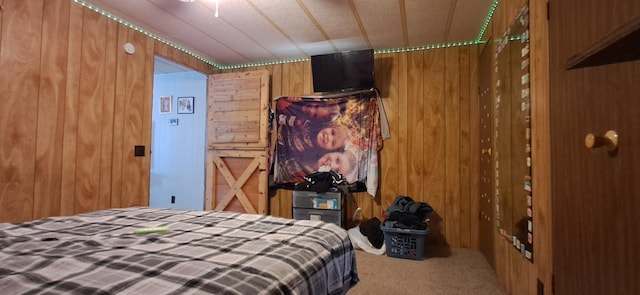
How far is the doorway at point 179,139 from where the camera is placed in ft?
14.0

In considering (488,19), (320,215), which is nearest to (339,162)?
(320,215)

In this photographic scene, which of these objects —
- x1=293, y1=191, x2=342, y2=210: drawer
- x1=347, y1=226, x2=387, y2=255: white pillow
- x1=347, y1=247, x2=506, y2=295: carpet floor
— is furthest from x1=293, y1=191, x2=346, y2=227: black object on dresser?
x1=347, y1=247, x2=506, y2=295: carpet floor

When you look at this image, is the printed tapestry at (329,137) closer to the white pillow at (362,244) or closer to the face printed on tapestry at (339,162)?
the face printed on tapestry at (339,162)

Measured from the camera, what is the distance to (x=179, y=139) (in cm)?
439

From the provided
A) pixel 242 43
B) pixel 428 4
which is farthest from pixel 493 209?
pixel 242 43

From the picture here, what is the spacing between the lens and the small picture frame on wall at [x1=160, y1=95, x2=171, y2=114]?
4531 mm

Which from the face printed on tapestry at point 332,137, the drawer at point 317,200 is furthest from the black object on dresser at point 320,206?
the face printed on tapestry at point 332,137

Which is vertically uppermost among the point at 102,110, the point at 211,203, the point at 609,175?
the point at 102,110

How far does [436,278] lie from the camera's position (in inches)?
91.9

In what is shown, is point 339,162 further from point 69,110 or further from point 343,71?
point 69,110

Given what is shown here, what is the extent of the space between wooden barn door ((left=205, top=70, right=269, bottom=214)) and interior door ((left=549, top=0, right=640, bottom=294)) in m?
3.11

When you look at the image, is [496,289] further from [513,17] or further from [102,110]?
[102,110]

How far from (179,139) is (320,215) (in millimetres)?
2555

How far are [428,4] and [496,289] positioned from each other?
7.39ft
